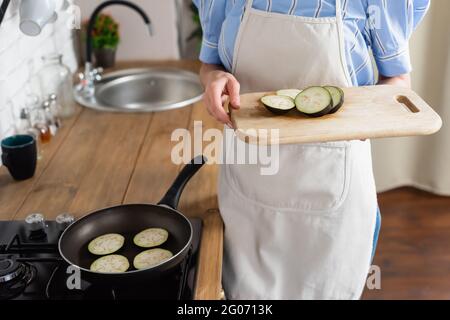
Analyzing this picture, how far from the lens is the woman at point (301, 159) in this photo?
117 cm

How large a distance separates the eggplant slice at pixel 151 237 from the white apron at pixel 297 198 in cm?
18

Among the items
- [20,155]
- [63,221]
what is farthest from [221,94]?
[20,155]

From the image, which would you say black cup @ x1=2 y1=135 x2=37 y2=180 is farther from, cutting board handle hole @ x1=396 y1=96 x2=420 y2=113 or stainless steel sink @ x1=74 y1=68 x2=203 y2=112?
cutting board handle hole @ x1=396 y1=96 x2=420 y2=113

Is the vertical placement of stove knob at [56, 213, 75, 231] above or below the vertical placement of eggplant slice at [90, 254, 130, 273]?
below

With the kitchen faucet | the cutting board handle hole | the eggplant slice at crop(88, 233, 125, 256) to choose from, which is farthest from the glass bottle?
the cutting board handle hole

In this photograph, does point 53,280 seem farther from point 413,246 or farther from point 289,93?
point 413,246

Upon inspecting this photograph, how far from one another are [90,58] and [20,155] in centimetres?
78


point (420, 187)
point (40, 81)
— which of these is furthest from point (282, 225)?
point (420, 187)

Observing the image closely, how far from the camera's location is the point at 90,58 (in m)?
2.10

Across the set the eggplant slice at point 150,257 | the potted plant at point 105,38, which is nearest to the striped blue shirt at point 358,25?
the eggplant slice at point 150,257

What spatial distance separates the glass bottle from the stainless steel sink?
0.71 feet

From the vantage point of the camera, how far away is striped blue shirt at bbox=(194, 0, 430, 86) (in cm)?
116

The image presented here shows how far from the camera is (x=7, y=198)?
1387 millimetres

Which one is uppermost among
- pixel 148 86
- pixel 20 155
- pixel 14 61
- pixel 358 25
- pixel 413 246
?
pixel 358 25
